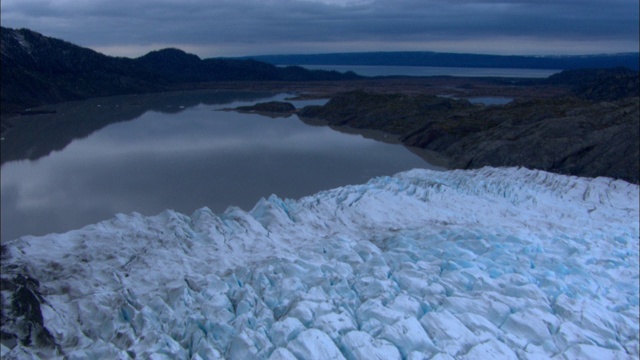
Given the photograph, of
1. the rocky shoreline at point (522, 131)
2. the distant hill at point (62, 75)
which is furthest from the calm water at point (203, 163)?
the distant hill at point (62, 75)

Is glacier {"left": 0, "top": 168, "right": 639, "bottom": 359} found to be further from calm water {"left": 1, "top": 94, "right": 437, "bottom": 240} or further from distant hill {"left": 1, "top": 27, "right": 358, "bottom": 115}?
distant hill {"left": 1, "top": 27, "right": 358, "bottom": 115}

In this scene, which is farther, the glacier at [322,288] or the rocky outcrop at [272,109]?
the rocky outcrop at [272,109]

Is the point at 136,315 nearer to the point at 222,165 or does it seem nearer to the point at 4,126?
the point at 222,165

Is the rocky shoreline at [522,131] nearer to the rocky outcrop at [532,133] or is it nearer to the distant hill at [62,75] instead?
the rocky outcrop at [532,133]

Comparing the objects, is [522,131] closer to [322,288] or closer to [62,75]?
[322,288]

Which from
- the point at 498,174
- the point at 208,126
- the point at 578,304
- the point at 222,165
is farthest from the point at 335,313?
the point at 208,126

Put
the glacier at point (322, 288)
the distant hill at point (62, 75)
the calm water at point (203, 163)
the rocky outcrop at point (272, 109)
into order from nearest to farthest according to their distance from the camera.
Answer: the glacier at point (322, 288), the calm water at point (203, 163), the rocky outcrop at point (272, 109), the distant hill at point (62, 75)

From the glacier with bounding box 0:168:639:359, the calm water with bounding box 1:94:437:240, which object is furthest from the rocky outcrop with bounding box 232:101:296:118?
the glacier with bounding box 0:168:639:359
